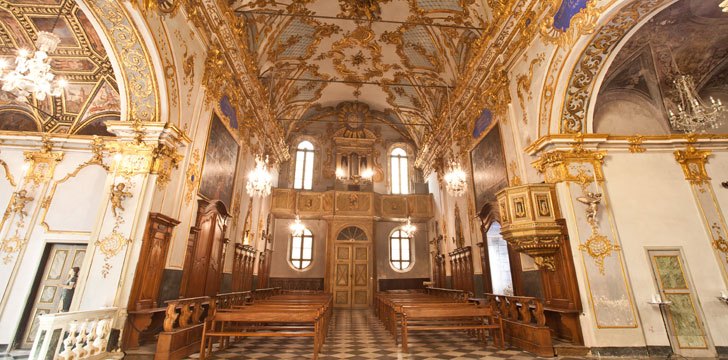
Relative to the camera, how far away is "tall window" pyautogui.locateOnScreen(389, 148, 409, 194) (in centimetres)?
1631

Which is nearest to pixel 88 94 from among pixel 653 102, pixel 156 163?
pixel 156 163

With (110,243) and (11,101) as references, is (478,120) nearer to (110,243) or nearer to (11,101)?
(110,243)

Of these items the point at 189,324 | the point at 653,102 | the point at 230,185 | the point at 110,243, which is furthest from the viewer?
the point at 230,185

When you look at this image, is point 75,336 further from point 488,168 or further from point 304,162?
point 304,162

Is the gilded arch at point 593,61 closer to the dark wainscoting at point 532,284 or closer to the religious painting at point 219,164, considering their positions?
the dark wainscoting at point 532,284

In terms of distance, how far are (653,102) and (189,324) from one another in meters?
10.4

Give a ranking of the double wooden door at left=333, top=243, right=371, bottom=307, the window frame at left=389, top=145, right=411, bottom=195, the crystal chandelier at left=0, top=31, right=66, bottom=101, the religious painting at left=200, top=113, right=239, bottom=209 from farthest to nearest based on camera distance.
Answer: the window frame at left=389, top=145, right=411, bottom=195 < the double wooden door at left=333, top=243, right=371, bottom=307 < the religious painting at left=200, top=113, right=239, bottom=209 < the crystal chandelier at left=0, top=31, right=66, bottom=101

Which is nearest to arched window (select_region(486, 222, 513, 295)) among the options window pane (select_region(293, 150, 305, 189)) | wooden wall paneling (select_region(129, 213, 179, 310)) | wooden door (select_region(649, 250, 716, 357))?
wooden door (select_region(649, 250, 716, 357))

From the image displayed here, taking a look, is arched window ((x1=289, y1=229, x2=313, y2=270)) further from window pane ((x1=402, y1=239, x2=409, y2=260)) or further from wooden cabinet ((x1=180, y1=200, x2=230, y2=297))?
wooden cabinet ((x1=180, y1=200, x2=230, y2=297))

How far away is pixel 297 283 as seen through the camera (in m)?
14.5

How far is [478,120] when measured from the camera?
9.40 m

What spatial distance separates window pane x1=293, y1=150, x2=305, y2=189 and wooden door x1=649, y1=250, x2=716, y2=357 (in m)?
13.0

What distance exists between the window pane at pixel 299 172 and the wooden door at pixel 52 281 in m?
9.34

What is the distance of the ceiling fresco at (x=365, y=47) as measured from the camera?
904cm
